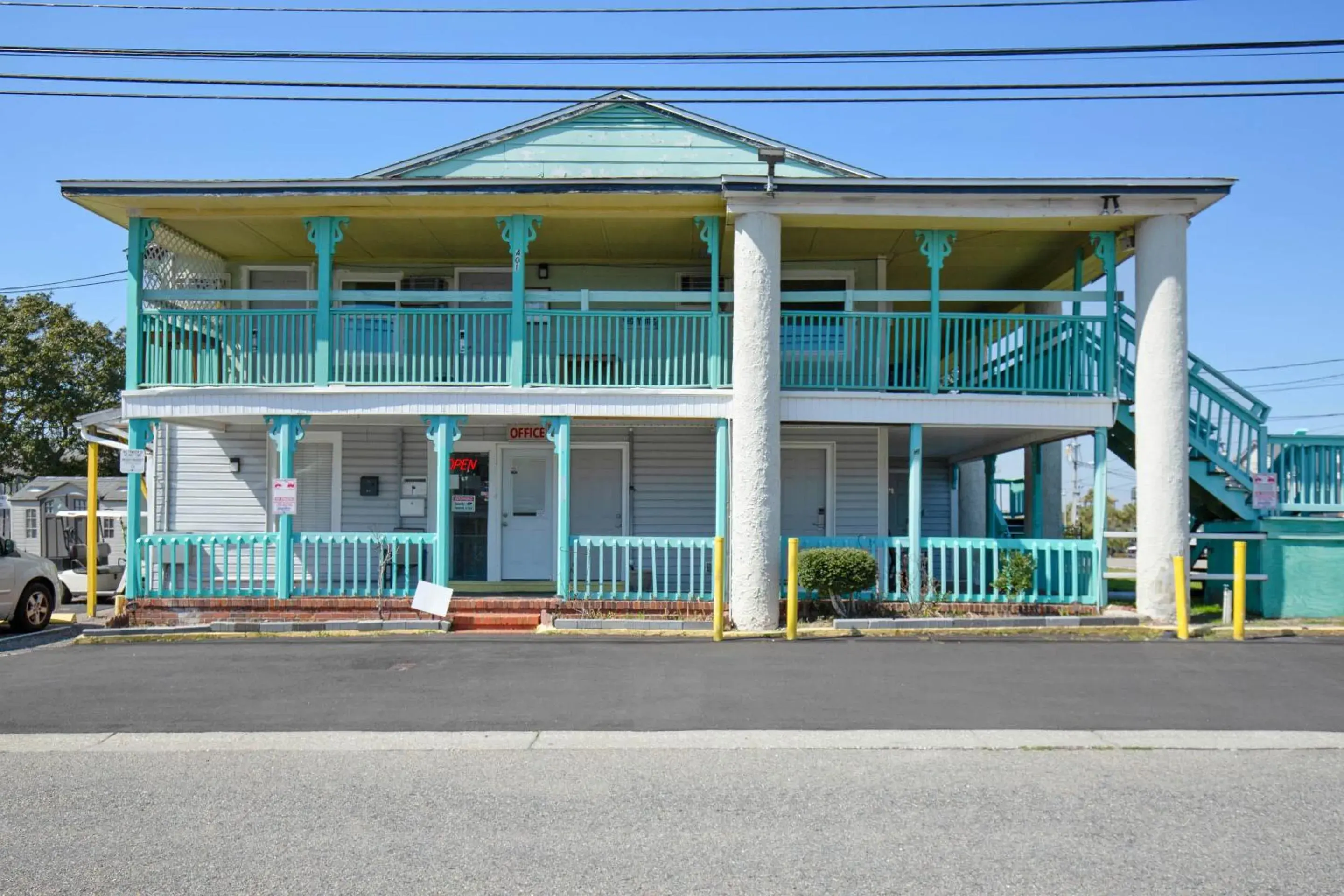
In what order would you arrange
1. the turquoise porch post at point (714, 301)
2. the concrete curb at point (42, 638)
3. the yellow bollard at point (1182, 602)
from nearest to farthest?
the yellow bollard at point (1182, 602), the concrete curb at point (42, 638), the turquoise porch post at point (714, 301)

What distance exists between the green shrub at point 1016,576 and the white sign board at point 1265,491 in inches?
116

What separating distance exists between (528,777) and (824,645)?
539 cm

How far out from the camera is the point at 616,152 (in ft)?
52.5

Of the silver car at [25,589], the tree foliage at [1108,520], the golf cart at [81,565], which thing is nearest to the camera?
the silver car at [25,589]

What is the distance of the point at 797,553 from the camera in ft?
39.3

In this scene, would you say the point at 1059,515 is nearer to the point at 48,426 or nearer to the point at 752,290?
the point at 752,290

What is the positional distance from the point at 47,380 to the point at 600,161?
22362mm

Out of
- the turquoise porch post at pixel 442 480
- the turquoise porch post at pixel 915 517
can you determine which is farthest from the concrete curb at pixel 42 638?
the turquoise porch post at pixel 915 517

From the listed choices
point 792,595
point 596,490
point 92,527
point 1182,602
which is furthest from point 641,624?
point 92,527

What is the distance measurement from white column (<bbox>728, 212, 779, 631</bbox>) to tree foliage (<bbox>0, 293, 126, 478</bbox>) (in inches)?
946

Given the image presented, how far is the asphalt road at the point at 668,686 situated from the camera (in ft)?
25.9

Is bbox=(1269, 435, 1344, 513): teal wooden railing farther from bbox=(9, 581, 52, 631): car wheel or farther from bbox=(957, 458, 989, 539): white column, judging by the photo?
bbox=(9, 581, 52, 631): car wheel

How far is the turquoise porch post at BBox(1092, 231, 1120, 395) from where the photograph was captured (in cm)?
1316

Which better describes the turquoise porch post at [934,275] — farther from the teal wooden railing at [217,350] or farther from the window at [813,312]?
the teal wooden railing at [217,350]
